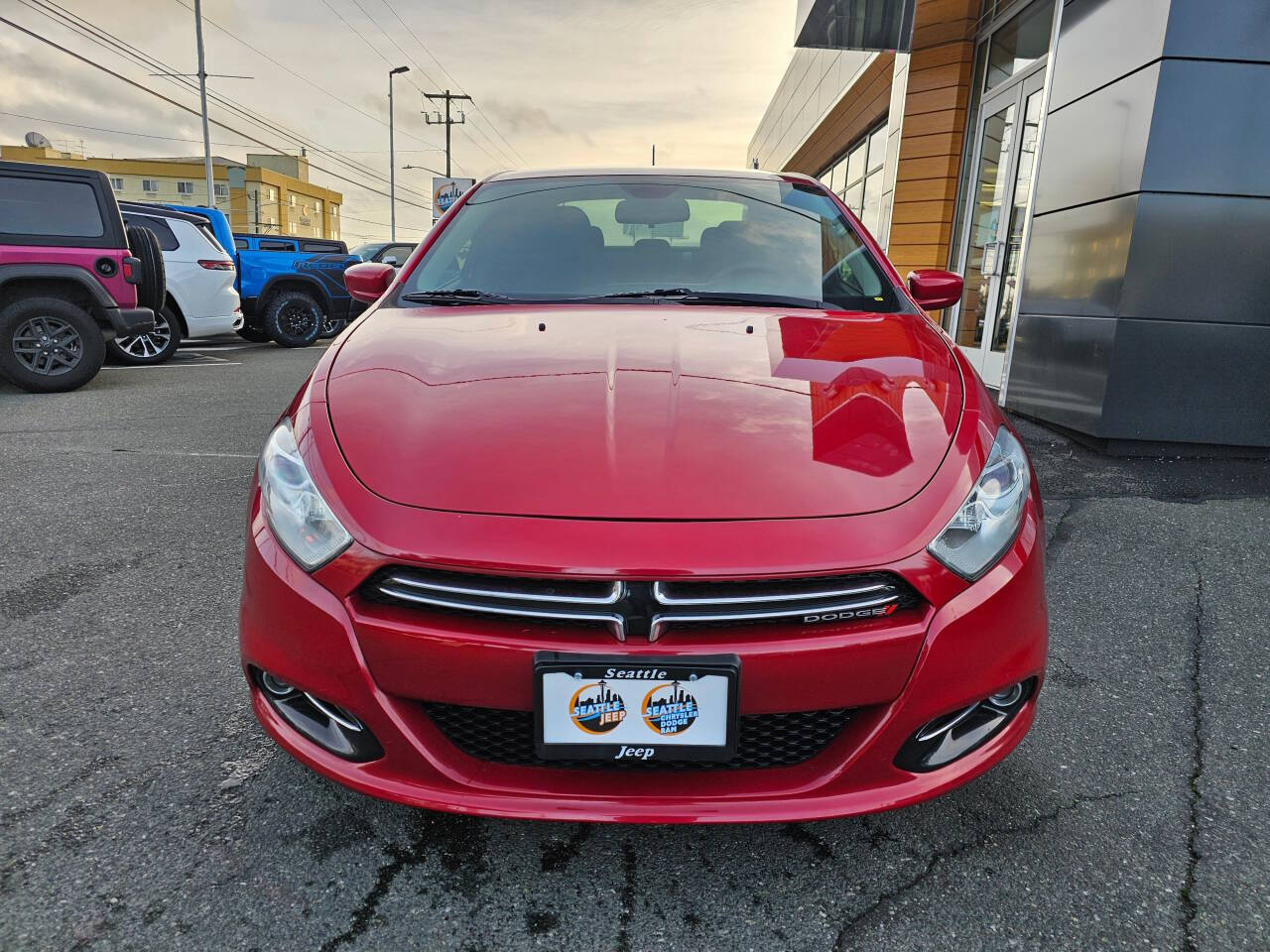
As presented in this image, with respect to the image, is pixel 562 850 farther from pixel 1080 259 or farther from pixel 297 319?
pixel 297 319

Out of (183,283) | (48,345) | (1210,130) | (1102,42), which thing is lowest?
(48,345)

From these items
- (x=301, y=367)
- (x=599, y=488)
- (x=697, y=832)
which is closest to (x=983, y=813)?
(x=697, y=832)

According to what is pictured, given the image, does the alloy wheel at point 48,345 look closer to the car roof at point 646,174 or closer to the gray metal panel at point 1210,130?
the car roof at point 646,174

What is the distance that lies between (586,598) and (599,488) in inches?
7.4

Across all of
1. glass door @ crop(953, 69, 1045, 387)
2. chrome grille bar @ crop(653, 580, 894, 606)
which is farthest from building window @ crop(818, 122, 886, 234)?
chrome grille bar @ crop(653, 580, 894, 606)

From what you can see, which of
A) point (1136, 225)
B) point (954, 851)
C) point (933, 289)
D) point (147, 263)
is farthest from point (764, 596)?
point (147, 263)

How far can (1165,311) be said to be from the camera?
4809mm

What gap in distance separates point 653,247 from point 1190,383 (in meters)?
4.01

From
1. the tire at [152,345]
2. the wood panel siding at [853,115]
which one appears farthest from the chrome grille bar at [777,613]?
the wood panel siding at [853,115]

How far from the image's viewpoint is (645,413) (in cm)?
153

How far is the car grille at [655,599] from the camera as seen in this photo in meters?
1.22

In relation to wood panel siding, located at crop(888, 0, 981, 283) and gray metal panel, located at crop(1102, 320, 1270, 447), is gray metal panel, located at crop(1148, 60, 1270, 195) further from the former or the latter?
wood panel siding, located at crop(888, 0, 981, 283)

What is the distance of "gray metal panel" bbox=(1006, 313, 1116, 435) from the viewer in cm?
498

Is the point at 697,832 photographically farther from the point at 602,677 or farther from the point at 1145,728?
the point at 1145,728
